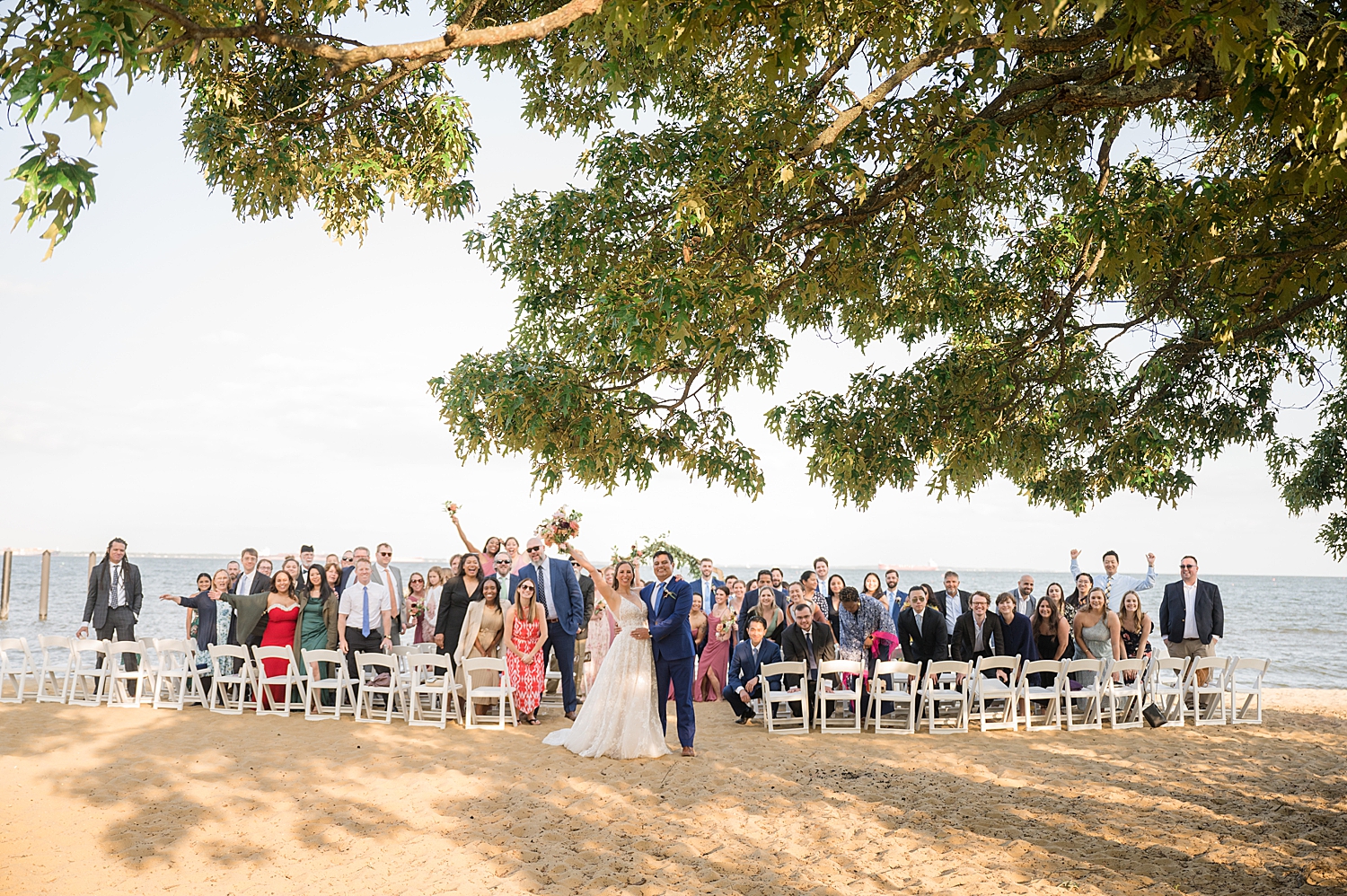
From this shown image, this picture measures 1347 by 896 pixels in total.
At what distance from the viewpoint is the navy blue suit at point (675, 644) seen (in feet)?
30.9

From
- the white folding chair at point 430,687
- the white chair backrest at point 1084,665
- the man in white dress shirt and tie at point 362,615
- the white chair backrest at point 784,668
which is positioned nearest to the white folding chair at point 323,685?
the man in white dress shirt and tie at point 362,615

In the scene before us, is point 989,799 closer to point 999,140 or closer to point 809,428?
point 809,428

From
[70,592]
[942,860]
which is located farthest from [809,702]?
[70,592]

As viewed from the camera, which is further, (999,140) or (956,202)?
(956,202)

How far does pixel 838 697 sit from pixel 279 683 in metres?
6.18

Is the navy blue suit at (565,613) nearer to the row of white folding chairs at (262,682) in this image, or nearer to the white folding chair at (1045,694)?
the row of white folding chairs at (262,682)

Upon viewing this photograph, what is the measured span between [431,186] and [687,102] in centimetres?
404

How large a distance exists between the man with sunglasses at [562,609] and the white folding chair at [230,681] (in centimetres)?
319

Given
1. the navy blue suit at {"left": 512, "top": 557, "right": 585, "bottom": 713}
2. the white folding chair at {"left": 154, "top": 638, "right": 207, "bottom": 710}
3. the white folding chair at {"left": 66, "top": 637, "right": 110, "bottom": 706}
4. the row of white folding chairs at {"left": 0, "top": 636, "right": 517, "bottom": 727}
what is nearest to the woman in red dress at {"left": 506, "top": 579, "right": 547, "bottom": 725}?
the row of white folding chairs at {"left": 0, "top": 636, "right": 517, "bottom": 727}

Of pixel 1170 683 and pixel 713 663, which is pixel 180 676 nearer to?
pixel 713 663

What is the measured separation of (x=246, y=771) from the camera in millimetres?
8352

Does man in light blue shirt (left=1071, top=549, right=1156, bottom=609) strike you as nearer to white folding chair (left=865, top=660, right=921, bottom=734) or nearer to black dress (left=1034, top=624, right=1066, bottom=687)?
black dress (left=1034, top=624, right=1066, bottom=687)

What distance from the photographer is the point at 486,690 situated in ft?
34.7

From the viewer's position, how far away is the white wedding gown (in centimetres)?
938
